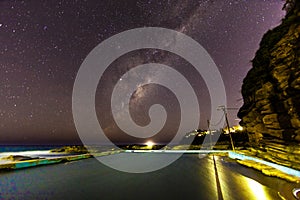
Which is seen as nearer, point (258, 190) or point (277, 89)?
point (258, 190)

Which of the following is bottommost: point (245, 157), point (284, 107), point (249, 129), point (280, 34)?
point (245, 157)

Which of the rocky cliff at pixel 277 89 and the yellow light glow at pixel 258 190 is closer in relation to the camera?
the yellow light glow at pixel 258 190

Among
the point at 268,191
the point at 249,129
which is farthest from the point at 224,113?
the point at 268,191

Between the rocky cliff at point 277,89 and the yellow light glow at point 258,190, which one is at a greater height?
the rocky cliff at point 277,89

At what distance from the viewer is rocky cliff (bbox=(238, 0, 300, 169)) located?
1327 cm

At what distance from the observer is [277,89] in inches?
607

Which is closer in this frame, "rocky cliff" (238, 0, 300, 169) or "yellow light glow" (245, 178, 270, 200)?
"yellow light glow" (245, 178, 270, 200)

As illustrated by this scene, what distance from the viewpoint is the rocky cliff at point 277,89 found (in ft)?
43.5

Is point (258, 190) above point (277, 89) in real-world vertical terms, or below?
below

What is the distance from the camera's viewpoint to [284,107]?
14523mm

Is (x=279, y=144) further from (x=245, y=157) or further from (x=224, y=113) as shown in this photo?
(x=224, y=113)

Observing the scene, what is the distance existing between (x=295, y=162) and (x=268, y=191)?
573 centimetres

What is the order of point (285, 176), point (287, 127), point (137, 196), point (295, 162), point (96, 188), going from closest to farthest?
point (137, 196) → point (96, 188) → point (285, 176) → point (295, 162) → point (287, 127)

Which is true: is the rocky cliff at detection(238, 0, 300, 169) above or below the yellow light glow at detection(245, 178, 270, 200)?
above
